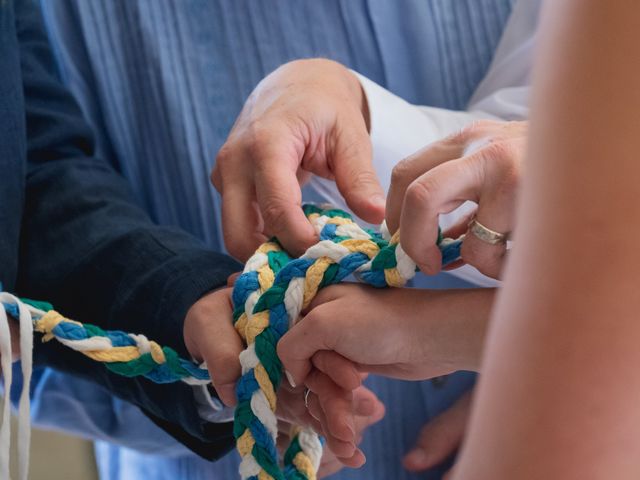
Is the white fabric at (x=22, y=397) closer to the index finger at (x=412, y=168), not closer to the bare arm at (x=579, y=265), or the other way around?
the index finger at (x=412, y=168)

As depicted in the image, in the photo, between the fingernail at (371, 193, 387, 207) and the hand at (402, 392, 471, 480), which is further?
the hand at (402, 392, 471, 480)

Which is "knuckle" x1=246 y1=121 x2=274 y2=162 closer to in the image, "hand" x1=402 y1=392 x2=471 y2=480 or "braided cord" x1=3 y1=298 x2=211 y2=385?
"braided cord" x1=3 y1=298 x2=211 y2=385

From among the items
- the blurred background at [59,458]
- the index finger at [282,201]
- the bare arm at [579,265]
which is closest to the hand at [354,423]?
the index finger at [282,201]

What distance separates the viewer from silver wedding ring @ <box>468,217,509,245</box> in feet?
1.38

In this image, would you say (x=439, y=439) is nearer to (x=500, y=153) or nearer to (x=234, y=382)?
(x=234, y=382)

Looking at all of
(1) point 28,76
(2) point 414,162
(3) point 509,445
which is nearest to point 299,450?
(2) point 414,162

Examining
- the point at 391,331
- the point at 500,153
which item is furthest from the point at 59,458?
the point at 500,153

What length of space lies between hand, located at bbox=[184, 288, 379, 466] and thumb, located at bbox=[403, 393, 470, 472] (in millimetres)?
233

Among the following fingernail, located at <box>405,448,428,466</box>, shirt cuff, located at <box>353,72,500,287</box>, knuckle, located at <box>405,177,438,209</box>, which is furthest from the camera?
fingernail, located at <box>405,448,428,466</box>

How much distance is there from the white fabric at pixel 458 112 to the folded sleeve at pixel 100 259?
0.16 metres

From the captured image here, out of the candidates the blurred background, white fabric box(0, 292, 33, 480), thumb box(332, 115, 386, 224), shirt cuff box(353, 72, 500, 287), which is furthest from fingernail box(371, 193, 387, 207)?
the blurred background

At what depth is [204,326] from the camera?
1.79 feet

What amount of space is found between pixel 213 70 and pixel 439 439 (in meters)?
0.43

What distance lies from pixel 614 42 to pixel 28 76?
67 cm
